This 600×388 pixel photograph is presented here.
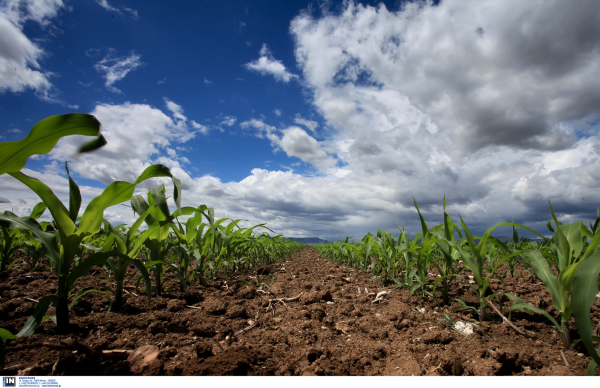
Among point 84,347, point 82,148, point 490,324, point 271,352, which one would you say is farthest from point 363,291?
point 82,148

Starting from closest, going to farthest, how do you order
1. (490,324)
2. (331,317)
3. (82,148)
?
1. (82,148)
2. (490,324)
3. (331,317)

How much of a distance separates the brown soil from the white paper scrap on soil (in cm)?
6

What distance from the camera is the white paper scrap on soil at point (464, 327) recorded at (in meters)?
1.51

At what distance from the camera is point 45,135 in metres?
0.97

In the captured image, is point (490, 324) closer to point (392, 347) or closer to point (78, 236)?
point (392, 347)

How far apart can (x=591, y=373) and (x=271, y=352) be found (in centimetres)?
118

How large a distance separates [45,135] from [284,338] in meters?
1.42

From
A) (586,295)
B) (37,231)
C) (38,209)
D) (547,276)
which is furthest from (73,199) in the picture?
(547,276)

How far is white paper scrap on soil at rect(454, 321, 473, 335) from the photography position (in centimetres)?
151

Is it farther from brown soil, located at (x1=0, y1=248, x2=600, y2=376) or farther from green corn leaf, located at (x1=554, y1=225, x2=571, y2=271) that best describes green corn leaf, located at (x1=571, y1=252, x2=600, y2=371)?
green corn leaf, located at (x1=554, y1=225, x2=571, y2=271)

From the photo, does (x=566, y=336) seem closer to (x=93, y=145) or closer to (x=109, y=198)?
(x=93, y=145)

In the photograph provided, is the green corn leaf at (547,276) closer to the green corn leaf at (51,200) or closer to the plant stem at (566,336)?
the plant stem at (566,336)

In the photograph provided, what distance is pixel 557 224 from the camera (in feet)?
4.53

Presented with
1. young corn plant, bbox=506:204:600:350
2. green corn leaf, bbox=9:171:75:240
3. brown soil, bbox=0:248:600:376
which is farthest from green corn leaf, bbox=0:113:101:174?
young corn plant, bbox=506:204:600:350
